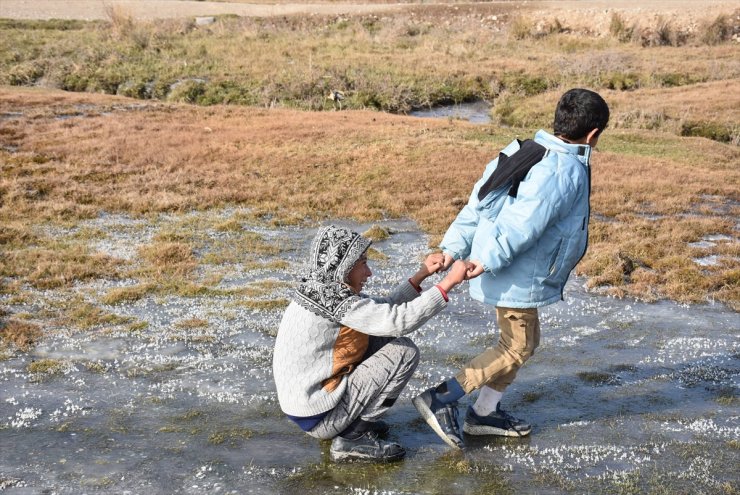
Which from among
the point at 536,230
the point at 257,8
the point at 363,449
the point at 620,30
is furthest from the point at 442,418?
the point at 257,8

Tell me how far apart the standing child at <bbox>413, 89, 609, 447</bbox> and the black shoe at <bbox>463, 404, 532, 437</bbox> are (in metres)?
0.14

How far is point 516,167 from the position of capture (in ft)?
16.0

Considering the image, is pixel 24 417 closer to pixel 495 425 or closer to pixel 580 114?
pixel 495 425

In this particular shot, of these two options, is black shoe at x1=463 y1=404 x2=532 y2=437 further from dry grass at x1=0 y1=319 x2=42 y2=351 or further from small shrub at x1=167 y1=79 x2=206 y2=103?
small shrub at x1=167 y1=79 x2=206 y2=103

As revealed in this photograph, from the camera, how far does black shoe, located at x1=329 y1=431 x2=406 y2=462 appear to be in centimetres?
494

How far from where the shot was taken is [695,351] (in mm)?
7332

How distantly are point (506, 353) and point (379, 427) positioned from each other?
3.26ft

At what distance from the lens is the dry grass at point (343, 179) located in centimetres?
1034

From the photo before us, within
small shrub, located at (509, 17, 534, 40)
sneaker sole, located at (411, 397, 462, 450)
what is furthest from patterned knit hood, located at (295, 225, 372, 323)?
small shrub, located at (509, 17, 534, 40)

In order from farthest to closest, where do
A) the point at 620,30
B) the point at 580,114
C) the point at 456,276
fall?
the point at 620,30
the point at 580,114
the point at 456,276

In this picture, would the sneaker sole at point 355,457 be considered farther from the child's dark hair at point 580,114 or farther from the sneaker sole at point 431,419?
the child's dark hair at point 580,114

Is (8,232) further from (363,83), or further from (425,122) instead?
(363,83)

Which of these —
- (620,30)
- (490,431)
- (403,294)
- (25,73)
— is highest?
(620,30)

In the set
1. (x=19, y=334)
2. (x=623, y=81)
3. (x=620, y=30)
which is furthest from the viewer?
(x=620, y=30)
